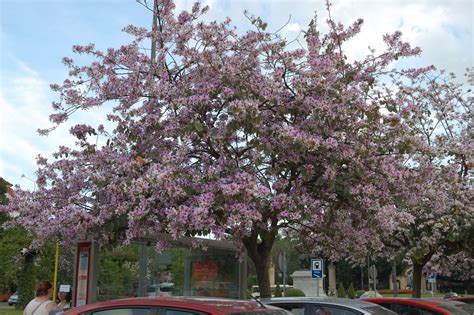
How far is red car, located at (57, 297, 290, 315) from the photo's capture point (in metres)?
5.23

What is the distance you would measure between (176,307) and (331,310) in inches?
142

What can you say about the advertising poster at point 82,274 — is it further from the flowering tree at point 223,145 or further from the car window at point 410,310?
the car window at point 410,310

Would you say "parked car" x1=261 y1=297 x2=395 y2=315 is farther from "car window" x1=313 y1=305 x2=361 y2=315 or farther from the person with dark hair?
the person with dark hair

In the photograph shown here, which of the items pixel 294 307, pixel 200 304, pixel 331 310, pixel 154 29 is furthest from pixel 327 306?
pixel 154 29

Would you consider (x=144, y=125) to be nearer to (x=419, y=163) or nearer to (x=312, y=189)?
(x=312, y=189)

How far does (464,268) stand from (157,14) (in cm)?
1705

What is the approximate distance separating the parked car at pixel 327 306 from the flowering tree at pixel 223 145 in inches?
49.2

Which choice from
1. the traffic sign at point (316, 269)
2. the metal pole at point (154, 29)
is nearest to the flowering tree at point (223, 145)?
the metal pole at point (154, 29)

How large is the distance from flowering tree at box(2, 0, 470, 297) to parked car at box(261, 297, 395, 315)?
4.10 ft

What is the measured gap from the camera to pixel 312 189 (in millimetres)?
9500

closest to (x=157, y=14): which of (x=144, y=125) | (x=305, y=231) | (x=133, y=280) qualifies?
(x=144, y=125)

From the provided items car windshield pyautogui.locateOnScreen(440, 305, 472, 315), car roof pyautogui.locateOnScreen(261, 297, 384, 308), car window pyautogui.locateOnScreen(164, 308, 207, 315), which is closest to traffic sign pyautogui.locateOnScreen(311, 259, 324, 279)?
car windshield pyautogui.locateOnScreen(440, 305, 472, 315)

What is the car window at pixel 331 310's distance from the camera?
8179 millimetres

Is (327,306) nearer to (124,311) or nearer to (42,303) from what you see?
(124,311)
